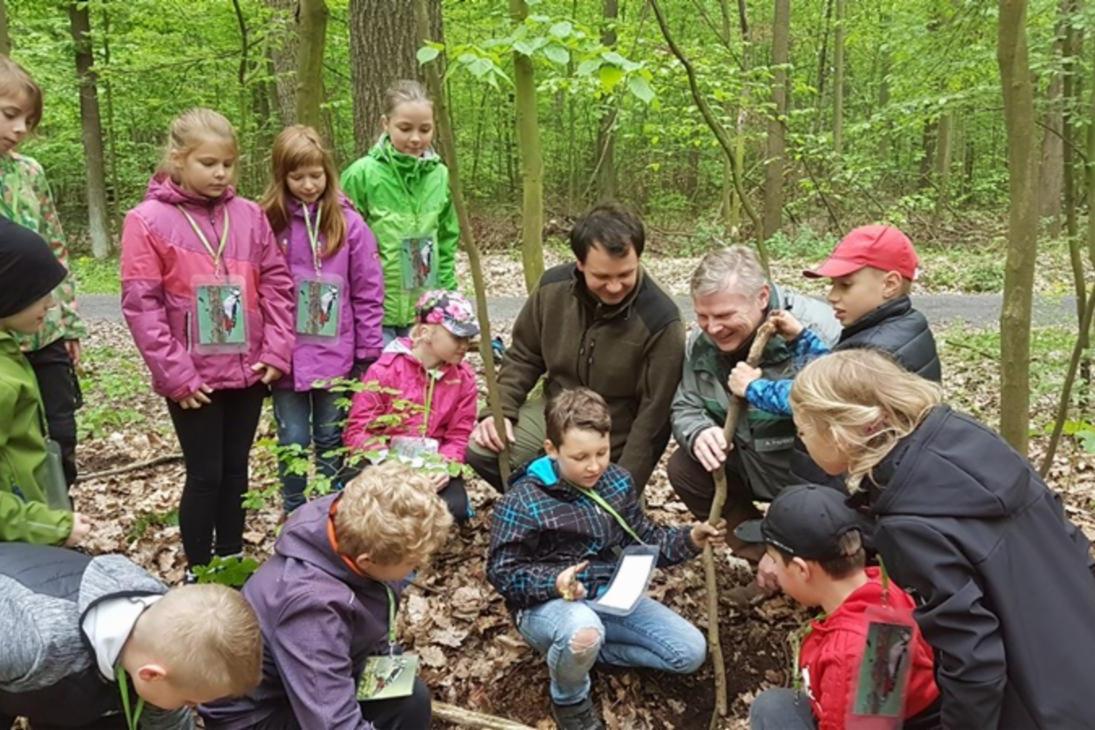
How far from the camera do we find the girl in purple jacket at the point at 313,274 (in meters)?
3.75

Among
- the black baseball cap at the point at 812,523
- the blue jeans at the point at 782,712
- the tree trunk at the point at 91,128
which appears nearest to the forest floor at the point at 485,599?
the blue jeans at the point at 782,712

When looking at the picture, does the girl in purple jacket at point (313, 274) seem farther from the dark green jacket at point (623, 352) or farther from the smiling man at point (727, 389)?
the smiling man at point (727, 389)

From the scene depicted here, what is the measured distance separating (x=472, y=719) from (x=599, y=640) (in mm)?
531

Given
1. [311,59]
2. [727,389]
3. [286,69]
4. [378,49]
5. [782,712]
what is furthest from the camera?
[286,69]

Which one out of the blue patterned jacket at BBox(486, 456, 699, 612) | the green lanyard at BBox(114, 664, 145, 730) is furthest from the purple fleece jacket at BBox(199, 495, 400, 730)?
the blue patterned jacket at BBox(486, 456, 699, 612)

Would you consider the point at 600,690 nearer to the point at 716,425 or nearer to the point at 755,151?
the point at 716,425

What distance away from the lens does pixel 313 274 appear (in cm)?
382

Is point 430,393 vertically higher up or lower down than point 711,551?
higher up

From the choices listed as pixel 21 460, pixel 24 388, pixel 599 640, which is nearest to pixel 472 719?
pixel 599 640

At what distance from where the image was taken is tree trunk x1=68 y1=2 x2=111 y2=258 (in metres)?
15.9

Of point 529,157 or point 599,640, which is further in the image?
point 529,157

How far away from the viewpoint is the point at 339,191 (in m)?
3.88

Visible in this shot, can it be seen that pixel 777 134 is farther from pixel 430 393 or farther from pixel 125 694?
pixel 125 694

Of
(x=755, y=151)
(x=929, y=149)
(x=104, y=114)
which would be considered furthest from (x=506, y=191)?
(x=929, y=149)
